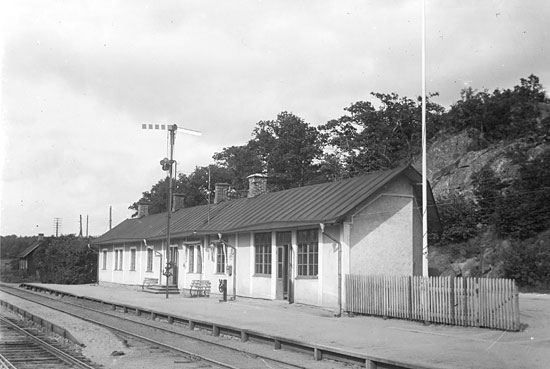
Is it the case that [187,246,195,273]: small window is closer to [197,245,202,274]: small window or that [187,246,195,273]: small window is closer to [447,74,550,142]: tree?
[197,245,202,274]: small window

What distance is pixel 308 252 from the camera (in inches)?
833

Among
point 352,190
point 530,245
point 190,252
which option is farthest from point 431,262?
point 352,190

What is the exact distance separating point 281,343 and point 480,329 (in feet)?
15.7

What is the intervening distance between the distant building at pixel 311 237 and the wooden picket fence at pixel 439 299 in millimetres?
993

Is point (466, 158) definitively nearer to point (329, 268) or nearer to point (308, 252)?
point (308, 252)

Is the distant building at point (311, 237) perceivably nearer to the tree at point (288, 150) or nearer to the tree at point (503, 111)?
the tree at point (503, 111)

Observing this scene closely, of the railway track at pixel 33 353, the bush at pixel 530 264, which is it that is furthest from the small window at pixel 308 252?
the bush at pixel 530 264

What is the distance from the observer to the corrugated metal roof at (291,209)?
65.2 ft

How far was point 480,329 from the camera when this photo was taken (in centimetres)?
1438

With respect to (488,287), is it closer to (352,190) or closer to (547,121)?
(352,190)

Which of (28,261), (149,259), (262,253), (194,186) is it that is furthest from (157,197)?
(262,253)

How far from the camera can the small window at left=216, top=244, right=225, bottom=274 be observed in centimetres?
2691

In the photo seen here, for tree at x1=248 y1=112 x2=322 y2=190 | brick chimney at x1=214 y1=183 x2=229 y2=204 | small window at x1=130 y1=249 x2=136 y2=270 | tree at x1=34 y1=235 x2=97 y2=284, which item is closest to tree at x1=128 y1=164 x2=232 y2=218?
tree at x1=248 y1=112 x2=322 y2=190

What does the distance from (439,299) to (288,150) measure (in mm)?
47834
